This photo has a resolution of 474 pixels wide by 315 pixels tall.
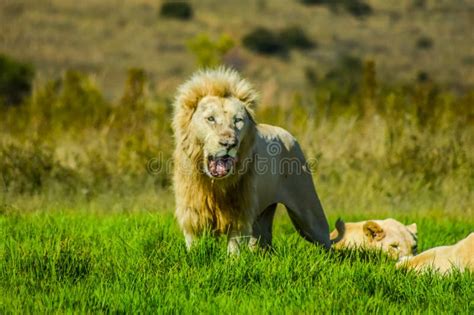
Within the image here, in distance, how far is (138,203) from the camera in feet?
34.5

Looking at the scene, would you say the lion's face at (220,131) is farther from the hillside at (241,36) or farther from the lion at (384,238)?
the hillside at (241,36)

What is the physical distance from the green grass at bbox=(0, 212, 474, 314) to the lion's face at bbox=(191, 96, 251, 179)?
53cm

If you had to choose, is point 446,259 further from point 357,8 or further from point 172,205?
point 357,8

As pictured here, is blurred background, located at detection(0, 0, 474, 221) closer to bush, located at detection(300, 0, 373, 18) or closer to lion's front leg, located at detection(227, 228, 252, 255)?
lion's front leg, located at detection(227, 228, 252, 255)

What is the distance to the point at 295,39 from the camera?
46.0 meters

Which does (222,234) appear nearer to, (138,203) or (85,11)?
(138,203)

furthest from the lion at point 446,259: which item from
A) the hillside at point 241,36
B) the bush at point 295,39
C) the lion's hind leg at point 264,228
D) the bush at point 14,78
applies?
the bush at point 295,39

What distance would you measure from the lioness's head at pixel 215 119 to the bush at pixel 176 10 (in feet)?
132

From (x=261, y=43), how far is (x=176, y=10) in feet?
17.2

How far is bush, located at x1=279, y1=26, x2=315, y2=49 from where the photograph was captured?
151ft

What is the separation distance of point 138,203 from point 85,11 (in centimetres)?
3802

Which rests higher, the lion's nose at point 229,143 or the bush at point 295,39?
the bush at point 295,39

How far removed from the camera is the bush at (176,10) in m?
46.9

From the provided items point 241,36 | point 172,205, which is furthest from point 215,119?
point 241,36
